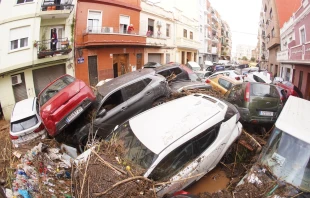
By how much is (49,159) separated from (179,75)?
235 inches

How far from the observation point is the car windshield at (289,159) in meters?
2.88

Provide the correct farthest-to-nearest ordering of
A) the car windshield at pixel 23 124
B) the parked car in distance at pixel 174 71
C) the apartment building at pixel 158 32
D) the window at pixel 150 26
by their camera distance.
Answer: the window at pixel 150 26 → the apartment building at pixel 158 32 → the parked car in distance at pixel 174 71 → the car windshield at pixel 23 124

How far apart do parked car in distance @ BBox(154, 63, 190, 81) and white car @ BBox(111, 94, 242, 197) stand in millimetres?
3895

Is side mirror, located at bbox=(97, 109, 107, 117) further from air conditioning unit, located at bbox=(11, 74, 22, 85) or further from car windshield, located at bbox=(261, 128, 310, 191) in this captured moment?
air conditioning unit, located at bbox=(11, 74, 22, 85)

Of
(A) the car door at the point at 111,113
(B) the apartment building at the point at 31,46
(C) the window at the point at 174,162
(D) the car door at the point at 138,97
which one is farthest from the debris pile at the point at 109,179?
(B) the apartment building at the point at 31,46

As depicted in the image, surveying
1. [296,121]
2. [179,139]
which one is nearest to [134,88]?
[179,139]

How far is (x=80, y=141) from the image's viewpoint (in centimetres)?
502

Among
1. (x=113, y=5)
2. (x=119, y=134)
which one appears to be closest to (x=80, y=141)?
(x=119, y=134)

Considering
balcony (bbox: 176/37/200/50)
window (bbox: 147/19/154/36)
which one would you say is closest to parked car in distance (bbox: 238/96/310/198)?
window (bbox: 147/19/154/36)

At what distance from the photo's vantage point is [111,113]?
5238 millimetres

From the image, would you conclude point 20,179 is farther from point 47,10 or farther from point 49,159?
point 47,10

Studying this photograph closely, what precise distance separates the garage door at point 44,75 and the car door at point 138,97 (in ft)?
29.7

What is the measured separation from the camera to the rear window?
19.3 feet

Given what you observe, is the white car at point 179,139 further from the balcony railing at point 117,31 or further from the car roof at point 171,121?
the balcony railing at point 117,31
